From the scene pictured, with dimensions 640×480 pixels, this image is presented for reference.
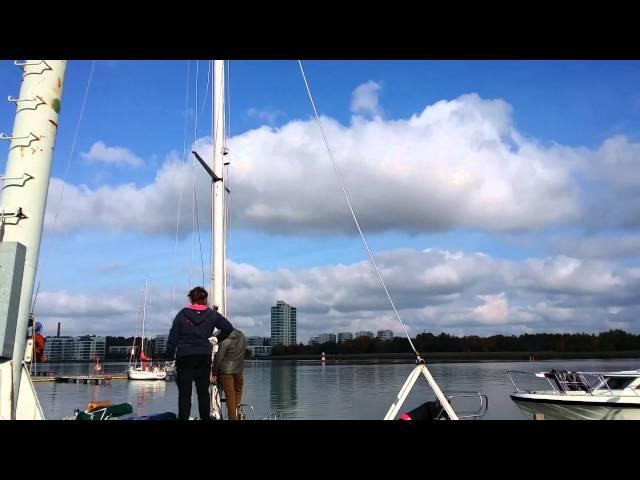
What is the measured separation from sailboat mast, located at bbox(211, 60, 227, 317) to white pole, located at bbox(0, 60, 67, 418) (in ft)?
15.5

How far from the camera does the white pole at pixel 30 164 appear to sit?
664 cm

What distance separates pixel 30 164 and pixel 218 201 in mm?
5202

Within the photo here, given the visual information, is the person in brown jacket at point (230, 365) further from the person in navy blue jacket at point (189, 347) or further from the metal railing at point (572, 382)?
the metal railing at point (572, 382)

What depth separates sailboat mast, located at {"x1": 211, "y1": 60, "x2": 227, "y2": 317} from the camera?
1150cm

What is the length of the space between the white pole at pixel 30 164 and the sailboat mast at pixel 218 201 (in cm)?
472

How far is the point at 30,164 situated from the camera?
6934 millimetres

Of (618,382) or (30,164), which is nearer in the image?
(30,164)

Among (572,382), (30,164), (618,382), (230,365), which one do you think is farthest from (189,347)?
(572,382)

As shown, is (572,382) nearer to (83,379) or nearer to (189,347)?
(189,347)

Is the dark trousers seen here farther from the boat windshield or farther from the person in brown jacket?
the boat windshield

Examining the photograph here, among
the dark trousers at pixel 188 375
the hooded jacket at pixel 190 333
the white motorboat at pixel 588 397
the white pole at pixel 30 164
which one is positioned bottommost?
the white motorboat at pixel 588 397

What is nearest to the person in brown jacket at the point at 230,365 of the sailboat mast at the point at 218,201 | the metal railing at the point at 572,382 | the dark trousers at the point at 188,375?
the dark trousers at the point at 188,375
